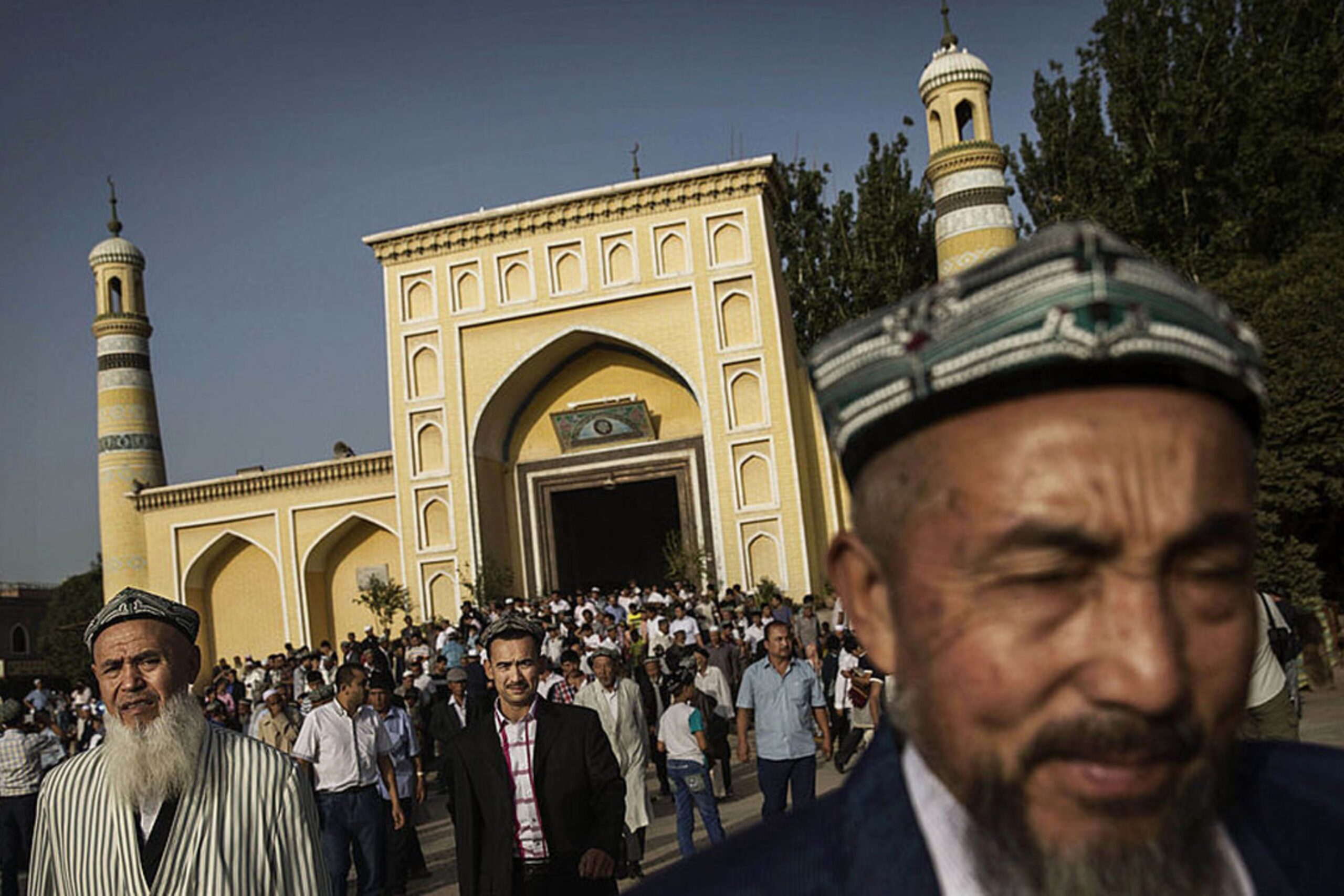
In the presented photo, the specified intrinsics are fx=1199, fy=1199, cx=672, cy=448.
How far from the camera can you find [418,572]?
73.9 ft

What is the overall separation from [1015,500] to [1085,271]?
173 mm

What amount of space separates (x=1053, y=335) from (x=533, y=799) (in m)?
3.72

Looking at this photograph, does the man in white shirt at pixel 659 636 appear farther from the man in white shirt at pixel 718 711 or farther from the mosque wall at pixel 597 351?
the mosque wall at pixel 597 351

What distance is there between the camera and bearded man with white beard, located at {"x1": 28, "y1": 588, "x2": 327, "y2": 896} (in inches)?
116

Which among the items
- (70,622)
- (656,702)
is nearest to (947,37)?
(656,702)

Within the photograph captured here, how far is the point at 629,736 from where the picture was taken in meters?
7.73

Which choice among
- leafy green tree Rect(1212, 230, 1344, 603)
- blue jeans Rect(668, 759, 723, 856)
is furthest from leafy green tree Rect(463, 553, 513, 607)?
blue jeans Rect(668, 759, 723, 856)

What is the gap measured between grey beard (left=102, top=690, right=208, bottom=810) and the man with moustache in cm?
252

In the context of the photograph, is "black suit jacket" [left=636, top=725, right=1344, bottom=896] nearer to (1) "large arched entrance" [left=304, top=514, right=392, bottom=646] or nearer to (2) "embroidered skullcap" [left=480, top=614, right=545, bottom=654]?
(2) "embroidered skullcap" [left=480, top=614, right=545, bottom=654]

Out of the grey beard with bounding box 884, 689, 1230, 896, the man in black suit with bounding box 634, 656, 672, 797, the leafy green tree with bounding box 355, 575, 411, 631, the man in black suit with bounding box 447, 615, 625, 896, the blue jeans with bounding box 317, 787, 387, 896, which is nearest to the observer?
the grey beard with bounding box 884, 689, 1230, 896

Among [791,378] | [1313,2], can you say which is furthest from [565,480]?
[1313,2]

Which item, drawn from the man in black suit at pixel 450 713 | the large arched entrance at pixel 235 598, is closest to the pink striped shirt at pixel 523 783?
the man in black suit at pixel 450 713

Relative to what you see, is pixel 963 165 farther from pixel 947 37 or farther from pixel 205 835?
pixel 205 835

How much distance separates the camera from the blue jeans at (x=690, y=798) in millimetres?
7285
